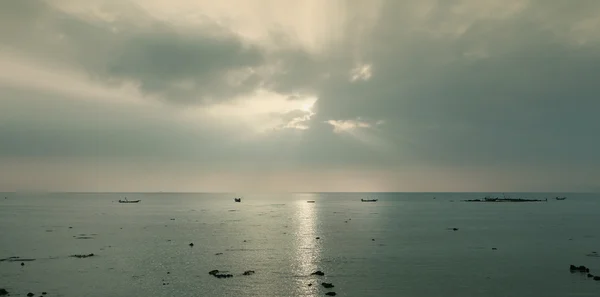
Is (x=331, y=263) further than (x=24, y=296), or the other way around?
(x=331, y=263)

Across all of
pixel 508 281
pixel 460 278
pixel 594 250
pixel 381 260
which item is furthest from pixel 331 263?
pixel 594 250

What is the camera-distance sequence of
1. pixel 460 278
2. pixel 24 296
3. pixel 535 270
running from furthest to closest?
pixel 535 270
pixel 460 278
pixel 24 296

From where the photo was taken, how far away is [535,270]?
64375 mm

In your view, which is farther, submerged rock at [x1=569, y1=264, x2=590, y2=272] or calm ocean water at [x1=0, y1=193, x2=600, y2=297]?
submerged rock at [x1=569, y1=264, x2=590, y2=272]

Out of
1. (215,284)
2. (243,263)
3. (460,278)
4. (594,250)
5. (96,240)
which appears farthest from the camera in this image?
(96,240)

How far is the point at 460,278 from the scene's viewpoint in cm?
5844

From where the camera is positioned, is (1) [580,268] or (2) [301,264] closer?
(1) [580,268]

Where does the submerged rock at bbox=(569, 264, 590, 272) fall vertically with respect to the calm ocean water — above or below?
above

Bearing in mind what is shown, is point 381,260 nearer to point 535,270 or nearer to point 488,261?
point 488,261

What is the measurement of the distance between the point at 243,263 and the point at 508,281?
127 feet

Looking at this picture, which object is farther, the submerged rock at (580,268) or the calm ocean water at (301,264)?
the submerged rock at (580,268)

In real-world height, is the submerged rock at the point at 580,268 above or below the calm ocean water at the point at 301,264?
above

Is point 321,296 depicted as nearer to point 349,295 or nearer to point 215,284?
point 349,295

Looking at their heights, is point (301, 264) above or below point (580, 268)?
below
